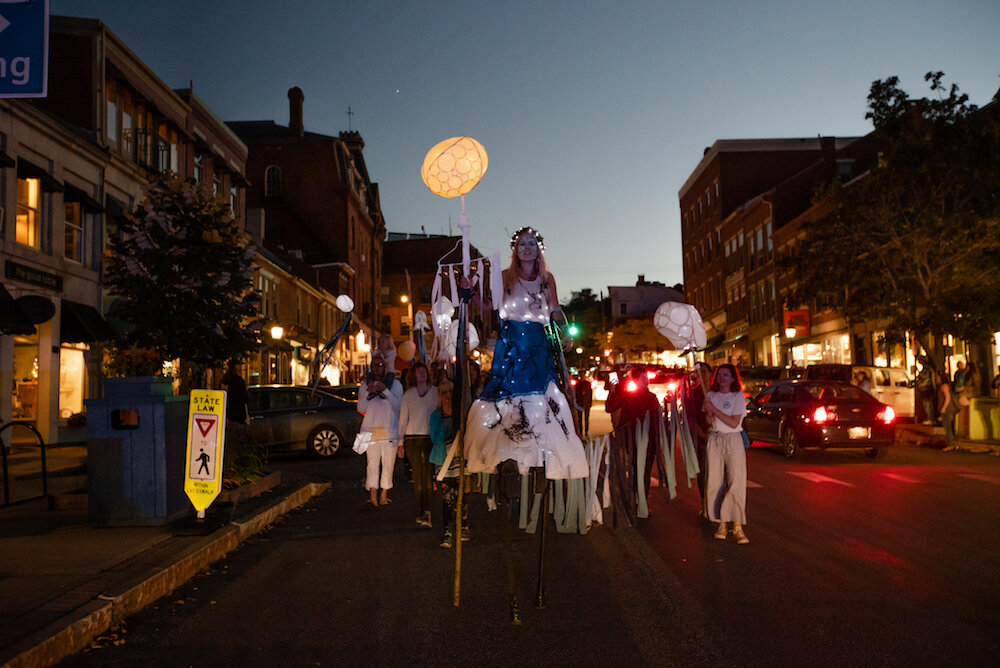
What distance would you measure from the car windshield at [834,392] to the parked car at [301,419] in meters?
8.77

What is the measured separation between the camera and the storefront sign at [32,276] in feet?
60.4

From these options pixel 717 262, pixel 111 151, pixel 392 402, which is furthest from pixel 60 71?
pixel 717 262

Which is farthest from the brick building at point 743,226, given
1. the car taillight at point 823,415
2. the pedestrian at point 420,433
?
the pedestrian at point 420,433

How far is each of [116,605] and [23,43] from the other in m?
A: 3.46

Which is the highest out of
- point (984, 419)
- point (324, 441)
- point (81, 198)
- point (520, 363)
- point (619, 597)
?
point (81, 198)

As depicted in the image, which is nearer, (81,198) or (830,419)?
(830,419)

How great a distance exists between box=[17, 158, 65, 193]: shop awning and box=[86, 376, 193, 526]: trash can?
40.7 feet

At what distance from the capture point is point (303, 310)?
4703 cm

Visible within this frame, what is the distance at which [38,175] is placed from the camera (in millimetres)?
19297

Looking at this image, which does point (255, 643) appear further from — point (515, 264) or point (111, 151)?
point (111, 151)

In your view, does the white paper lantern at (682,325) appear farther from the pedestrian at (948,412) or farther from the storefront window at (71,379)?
the storefront window at (71,379)

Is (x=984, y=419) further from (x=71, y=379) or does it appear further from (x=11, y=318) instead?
(x=71, y=379)

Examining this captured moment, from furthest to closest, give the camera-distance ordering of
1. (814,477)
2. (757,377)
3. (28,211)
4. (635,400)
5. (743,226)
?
(743,226), (757,377), (28,211), (814,477), (635,400)

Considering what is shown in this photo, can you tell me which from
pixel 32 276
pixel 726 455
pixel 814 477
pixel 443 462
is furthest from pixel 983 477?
pixel 32 276
